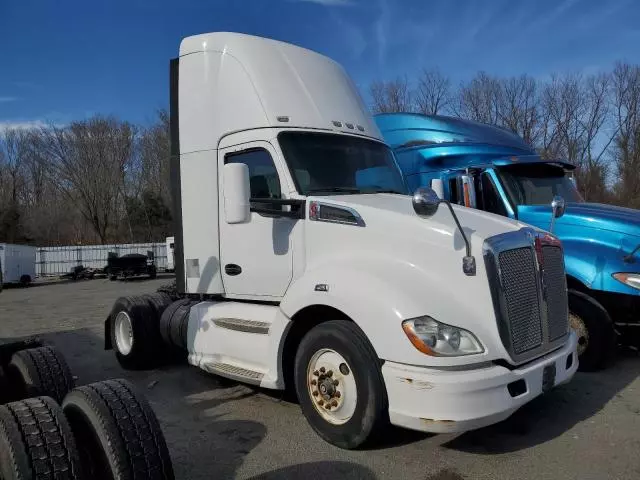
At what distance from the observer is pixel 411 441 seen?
4.41 meters

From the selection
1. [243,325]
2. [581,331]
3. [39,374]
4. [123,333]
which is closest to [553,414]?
[581,331]

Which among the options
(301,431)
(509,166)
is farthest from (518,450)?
(509,166)

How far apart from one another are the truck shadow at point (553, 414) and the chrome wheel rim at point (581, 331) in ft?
1.02

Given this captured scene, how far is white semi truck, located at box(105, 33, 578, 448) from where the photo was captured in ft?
12.7

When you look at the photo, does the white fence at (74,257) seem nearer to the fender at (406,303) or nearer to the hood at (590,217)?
the hood at (590,217)

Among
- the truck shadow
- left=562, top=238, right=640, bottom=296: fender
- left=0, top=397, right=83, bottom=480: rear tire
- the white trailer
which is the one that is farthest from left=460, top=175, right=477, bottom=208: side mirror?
the white trailer

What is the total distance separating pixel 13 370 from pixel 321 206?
9.42ft

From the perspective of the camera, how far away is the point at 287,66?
231 inches

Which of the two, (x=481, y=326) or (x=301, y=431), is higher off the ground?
(x=481, y=326)

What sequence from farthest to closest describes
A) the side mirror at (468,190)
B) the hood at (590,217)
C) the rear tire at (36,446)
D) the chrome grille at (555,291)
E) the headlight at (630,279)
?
the side mirror at (468,190)
the hood at (590,217)
the headlight at (630,279)
the chrome grille at (555,291)
the rear tire at (36,446)

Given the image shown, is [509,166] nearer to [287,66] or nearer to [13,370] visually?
[287,66]

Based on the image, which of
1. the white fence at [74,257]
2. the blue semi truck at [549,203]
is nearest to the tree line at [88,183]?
the white fence at [74,257]

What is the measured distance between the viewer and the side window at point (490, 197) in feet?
24.9

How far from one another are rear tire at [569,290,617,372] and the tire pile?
4.92 metres
